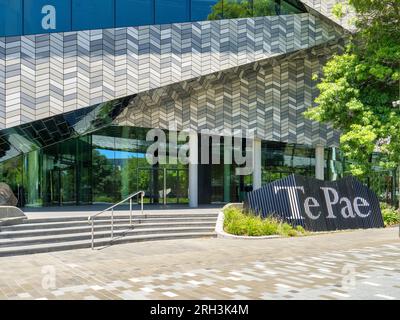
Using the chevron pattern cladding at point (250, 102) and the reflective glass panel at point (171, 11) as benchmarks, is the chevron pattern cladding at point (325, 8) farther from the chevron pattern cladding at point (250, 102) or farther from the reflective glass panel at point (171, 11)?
the reflective glass panel at point (171, 11)

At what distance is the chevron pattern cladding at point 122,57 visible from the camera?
17641 millimetres

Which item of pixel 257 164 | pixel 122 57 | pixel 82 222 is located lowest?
pixel 82 222

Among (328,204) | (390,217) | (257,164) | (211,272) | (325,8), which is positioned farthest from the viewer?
(257,164)

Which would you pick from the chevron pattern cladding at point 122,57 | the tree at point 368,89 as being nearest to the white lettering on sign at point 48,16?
the chevron pattern cladding at point 122,57

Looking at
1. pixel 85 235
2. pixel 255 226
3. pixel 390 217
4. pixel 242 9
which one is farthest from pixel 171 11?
pixel 390 217

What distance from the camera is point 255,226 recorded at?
14.0 metres

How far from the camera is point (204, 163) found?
90.4 feet

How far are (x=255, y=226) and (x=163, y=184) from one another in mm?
12598

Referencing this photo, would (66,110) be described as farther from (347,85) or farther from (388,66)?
(388,66)

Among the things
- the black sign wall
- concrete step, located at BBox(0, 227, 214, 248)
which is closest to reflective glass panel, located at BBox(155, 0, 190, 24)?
the black sign wall

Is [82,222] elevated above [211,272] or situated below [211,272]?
above

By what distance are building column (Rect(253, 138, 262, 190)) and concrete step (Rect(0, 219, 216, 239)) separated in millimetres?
9821

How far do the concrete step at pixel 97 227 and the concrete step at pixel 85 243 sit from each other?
665 mm

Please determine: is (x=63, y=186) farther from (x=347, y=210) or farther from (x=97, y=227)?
(x=347, y=210)
